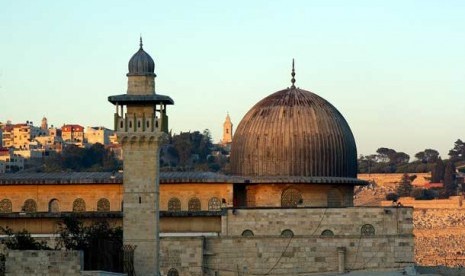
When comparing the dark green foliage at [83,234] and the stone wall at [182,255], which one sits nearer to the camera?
the dark green foliage at [83,234]

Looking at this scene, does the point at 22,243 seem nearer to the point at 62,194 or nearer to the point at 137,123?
the point at 137,123

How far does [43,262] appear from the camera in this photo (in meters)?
38.6

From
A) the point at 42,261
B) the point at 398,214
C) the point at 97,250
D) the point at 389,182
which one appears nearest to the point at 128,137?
the point at 97,250

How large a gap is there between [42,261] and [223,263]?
9985mm

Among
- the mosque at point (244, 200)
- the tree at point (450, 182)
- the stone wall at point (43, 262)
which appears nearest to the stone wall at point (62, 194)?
the mosque at point (244, 200)

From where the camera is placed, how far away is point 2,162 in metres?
175

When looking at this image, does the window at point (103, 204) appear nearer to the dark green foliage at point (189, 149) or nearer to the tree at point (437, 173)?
the dark green foliage at point (189, 149)

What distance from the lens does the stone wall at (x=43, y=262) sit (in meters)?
38.5

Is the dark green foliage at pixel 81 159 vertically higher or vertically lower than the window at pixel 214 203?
higher

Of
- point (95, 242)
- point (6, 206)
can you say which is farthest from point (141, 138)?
point (6, 206)

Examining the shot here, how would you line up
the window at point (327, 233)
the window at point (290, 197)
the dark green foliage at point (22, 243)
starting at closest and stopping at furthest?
the dark green foliage at point (22, 243) → the window at point (327, 233) → the window at point (290, 197)

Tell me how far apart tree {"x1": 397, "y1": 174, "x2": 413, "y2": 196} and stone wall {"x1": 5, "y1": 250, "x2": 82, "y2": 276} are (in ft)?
487

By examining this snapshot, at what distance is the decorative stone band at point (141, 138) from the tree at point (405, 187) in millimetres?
142578

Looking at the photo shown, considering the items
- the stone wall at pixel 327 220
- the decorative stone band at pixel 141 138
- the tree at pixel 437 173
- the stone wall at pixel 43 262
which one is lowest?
the stone wall at pixel 43 262
